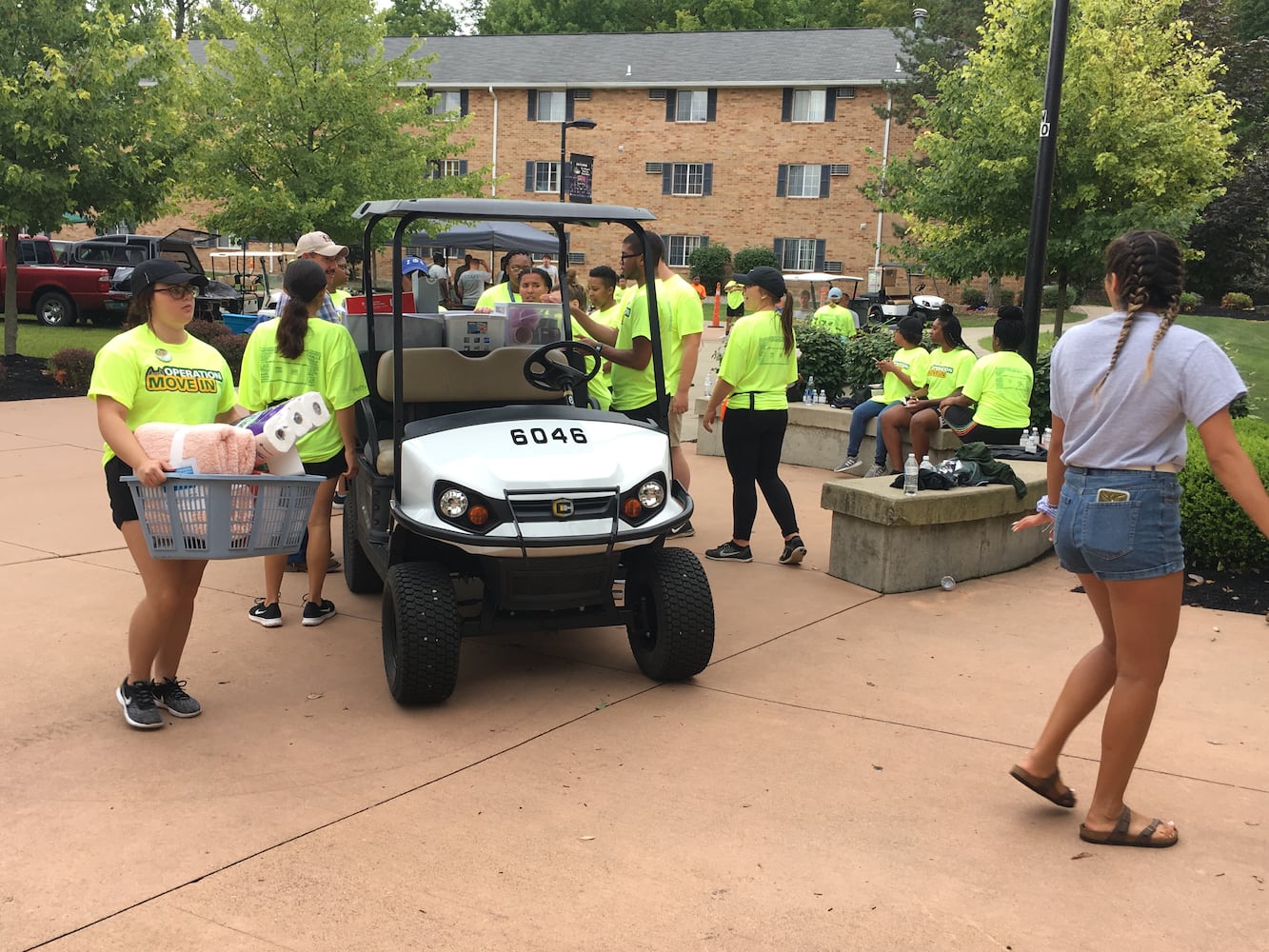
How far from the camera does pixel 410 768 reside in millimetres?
4410

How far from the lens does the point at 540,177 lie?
4562 cm

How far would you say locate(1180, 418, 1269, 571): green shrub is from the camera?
716 centimetres

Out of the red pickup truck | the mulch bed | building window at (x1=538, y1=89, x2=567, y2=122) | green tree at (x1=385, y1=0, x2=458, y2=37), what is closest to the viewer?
the mulch bed

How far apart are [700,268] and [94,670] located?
38.0 meters

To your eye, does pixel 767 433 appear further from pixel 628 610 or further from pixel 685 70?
pixel 685 70

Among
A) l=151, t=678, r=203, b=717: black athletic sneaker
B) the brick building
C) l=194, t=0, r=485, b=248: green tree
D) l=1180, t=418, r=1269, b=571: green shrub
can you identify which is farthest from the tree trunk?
the brick building

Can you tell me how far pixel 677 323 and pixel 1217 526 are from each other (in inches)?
137

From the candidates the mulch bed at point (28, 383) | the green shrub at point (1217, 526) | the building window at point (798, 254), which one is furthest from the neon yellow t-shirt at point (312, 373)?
the building window at point (798, 254)

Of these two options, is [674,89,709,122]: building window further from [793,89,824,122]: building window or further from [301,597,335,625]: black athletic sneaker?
[301,597,335,625]: black athletic sneaker

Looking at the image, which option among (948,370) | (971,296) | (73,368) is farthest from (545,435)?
(971,296)

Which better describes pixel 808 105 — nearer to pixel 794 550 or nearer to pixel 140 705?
pixel 794 550

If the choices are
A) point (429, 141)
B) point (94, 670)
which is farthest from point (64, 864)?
point (429, 141)

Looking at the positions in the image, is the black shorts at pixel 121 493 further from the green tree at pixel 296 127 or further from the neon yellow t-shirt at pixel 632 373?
the green tree at pixel 296 127

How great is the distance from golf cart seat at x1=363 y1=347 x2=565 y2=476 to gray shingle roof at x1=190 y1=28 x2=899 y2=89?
3903cm
